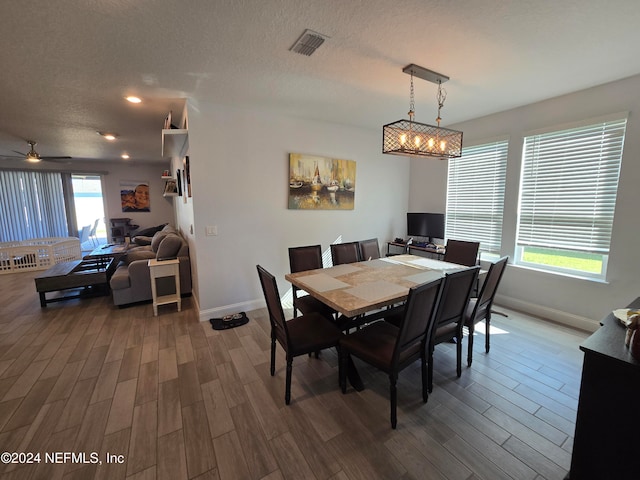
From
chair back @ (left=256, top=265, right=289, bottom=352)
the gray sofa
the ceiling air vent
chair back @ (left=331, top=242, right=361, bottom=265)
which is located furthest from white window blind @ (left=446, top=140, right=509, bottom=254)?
the gray sofa

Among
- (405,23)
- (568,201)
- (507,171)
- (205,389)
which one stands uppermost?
(405,23)

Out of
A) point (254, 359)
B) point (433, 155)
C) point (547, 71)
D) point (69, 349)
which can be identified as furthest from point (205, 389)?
point (547, 71)

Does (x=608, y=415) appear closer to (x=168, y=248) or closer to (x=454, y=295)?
(x=454, y=295)

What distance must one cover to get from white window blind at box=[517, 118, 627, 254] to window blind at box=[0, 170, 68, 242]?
33.4ft

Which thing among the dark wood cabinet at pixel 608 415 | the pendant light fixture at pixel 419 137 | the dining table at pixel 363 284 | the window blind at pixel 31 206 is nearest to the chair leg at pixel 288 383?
the dining table at pixel 363 284

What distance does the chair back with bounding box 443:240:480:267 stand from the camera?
3.29m

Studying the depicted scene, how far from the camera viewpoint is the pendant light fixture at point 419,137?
2.32m

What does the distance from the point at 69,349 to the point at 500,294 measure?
5.23m

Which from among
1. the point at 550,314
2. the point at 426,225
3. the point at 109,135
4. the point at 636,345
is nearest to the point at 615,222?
the point at 550,314

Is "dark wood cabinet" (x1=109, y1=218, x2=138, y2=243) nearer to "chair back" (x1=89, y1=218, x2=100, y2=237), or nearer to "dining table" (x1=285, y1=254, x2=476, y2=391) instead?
"chair back" (x1=89, y1=218, x2=100, y2=237)

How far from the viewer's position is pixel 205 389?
211cm

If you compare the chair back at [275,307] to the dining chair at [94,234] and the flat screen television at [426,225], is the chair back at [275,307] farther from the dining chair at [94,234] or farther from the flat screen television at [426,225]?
the dining chair at [94,234]

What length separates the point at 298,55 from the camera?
83.6 inches

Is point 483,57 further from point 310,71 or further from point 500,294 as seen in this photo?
point 500,294
